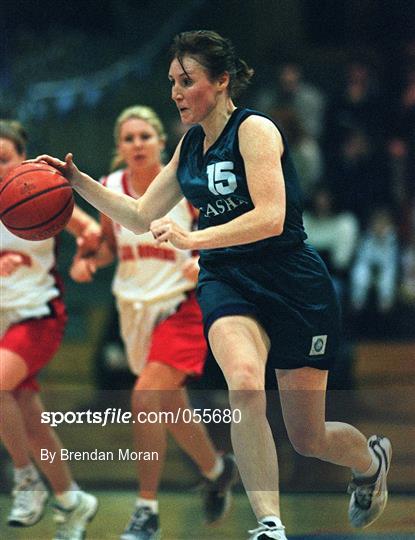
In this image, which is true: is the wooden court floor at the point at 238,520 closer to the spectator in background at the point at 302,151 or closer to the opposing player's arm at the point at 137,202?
the opposing player's arm at the point at 137,202

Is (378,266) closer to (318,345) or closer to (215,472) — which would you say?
(215,472)

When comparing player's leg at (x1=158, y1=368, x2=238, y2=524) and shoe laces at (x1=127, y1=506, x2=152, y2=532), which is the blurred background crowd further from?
shoe laces at (x1=127, y1=506, x2=152, y2=532)

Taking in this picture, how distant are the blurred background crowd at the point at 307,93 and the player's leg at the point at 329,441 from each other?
3277 millimetres

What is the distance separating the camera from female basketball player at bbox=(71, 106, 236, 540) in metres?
5.84

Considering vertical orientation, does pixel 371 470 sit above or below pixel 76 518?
above

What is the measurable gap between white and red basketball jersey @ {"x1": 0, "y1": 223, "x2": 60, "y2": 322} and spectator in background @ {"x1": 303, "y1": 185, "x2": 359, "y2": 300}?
116 inches

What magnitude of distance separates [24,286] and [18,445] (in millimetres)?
740

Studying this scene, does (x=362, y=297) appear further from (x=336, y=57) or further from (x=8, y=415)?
(x=8, y=415)

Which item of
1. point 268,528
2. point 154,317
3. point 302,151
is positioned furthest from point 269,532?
point 302,151

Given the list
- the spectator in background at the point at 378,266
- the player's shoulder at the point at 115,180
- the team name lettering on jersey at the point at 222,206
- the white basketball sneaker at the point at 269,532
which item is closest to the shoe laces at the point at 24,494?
the player's shoulder at the point at 115,180

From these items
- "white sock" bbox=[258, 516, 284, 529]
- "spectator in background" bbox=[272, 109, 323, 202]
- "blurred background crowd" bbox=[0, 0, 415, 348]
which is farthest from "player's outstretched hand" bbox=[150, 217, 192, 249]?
"spectator in background" bbox=[272, 109, 323, 202]

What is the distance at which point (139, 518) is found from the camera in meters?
5.71

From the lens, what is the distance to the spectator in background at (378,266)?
8766 millimetres

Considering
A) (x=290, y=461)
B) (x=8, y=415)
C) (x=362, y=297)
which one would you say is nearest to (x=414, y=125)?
(x=362, y=297)
